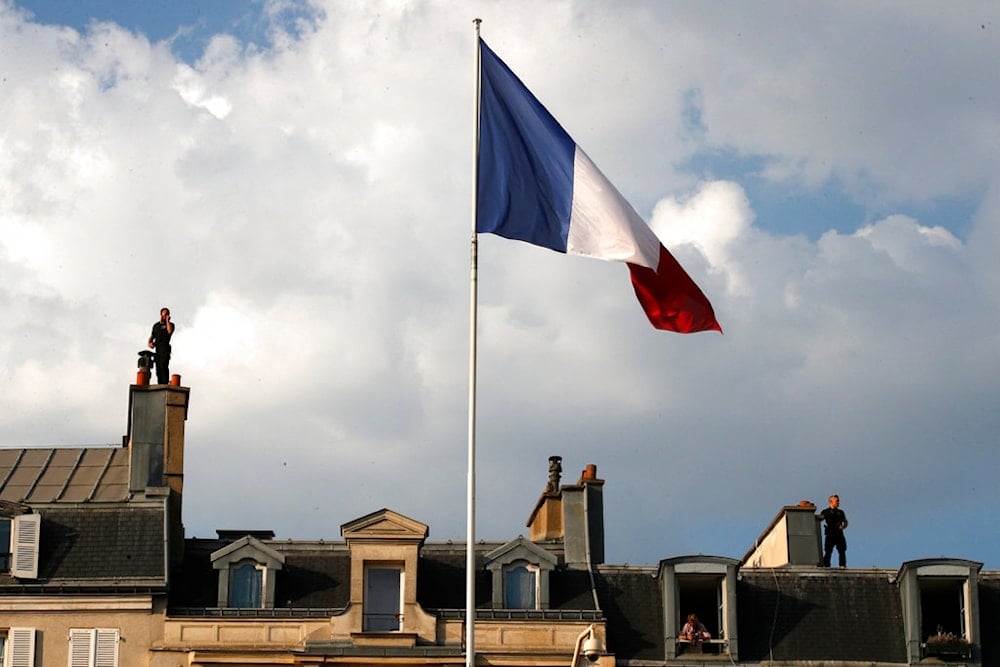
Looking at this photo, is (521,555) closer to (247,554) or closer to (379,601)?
(379,601)

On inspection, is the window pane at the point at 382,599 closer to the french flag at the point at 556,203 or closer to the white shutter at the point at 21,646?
the white shutter at the point at 21,646

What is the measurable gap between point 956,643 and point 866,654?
212cm

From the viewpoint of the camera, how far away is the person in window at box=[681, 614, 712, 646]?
53125mm

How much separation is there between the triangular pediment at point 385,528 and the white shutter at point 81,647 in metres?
6.27

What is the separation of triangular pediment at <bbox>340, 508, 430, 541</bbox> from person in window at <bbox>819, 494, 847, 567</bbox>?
37.1 ft

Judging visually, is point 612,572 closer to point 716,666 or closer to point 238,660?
point 716,666

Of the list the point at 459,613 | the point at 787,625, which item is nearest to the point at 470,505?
the point at 459,613

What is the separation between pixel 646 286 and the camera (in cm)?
3891

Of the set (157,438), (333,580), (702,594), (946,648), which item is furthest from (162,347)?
(946,648)

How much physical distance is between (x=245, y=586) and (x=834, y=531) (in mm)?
15427

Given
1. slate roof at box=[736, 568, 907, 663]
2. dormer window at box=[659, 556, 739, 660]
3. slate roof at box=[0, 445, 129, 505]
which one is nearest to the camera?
dormer window at box=[659, 556, 739, 660]

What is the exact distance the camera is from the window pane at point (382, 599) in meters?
52.2

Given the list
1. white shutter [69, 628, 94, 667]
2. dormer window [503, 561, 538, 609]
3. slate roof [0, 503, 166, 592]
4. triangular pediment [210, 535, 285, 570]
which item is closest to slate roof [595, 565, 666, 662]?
dormer window [503, 561, 538, 609]

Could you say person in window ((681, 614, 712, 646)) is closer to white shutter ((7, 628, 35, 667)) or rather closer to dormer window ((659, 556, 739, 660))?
dormer window ((659, 556, 739, 660))
